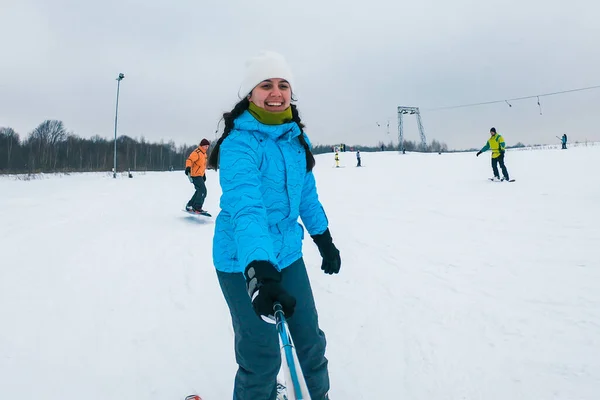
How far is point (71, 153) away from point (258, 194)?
89.5 metres

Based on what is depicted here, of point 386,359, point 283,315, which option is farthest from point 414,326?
point 283,315

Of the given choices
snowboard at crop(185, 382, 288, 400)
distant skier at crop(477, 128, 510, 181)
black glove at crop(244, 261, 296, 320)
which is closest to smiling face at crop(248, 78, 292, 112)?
black glove at crop(244, 261, 296, 320)

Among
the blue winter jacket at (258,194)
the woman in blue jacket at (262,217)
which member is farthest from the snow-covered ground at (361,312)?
the blue winter jacket at (258,194)

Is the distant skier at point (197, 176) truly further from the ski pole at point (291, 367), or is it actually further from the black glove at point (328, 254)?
the ski pole at point (291, 367)

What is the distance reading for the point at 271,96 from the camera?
6.05 ft

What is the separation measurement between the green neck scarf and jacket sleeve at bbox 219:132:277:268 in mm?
147

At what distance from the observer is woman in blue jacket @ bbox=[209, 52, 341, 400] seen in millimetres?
1565

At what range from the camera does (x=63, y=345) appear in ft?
9.91

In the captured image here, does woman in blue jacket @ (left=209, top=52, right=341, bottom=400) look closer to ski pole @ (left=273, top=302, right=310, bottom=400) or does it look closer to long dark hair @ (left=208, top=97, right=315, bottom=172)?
long dark hair @ (left=208, top=97, right=315, bottom=172)

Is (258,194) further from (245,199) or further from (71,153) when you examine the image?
(71,153)

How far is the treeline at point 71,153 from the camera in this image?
66.6 m

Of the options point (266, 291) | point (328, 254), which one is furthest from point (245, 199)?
point (328, 254)

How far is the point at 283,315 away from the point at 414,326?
2.42 meters

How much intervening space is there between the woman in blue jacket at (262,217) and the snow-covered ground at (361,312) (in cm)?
87
